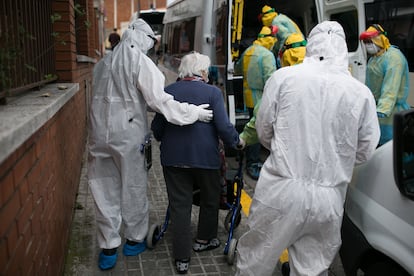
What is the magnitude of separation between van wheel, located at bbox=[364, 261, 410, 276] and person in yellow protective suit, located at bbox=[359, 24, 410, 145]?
99.7 inches

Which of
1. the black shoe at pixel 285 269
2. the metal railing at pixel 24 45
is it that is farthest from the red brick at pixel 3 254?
the black shoe at pixel 285 269

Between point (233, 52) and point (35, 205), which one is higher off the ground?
point (233, 52)

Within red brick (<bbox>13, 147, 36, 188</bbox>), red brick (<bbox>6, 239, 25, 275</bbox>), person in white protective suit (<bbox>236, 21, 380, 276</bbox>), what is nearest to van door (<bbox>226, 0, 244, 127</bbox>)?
person in white protective suit (<bbox>236, 21, 380, 276</bbox>)

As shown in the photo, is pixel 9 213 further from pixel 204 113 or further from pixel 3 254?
pixel 204 113

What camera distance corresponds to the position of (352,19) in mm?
6418

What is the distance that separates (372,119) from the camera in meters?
2.51

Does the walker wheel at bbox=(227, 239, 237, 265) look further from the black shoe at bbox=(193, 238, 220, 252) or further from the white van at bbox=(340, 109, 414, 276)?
the white van at bbox=(340, 109, 414, 276)

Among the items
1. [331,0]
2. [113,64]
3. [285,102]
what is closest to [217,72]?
[331,0]

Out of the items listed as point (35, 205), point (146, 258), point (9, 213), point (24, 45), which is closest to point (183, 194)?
point (146, 258)

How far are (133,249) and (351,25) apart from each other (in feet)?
15.8

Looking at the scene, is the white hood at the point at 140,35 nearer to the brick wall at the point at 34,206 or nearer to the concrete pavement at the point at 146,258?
the brick wall at the point at 34,206

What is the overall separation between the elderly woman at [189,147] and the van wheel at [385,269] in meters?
1.43

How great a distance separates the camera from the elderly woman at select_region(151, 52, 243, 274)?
3328 millimetres

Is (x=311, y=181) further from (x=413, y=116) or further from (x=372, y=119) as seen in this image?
(x=413, y=116)
